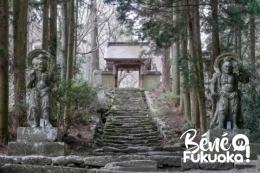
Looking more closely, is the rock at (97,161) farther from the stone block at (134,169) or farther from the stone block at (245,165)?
the stone block at (245,165)

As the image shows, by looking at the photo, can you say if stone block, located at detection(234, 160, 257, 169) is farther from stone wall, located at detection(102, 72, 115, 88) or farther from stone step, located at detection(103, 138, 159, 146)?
stone wall, located at detection(102, 72, 115, 88)

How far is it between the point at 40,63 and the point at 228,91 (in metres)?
4.30

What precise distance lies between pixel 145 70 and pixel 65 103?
49.9ft

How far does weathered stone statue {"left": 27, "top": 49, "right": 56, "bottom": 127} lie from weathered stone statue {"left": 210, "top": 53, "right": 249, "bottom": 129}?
12.1 ft

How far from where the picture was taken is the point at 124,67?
1034 inches

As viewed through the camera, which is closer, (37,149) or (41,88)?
(37,149)

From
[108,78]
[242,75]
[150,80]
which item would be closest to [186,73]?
[242,75]

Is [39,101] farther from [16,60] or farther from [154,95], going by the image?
[154,95]

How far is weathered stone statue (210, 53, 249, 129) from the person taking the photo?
8171mm

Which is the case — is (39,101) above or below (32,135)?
above

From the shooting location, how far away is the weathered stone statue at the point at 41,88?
8.12 m

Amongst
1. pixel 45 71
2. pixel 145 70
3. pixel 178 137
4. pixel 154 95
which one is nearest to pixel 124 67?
pixel 145 70

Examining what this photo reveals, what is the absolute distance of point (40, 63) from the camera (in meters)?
8.29

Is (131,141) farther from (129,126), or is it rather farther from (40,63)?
(40,63)
